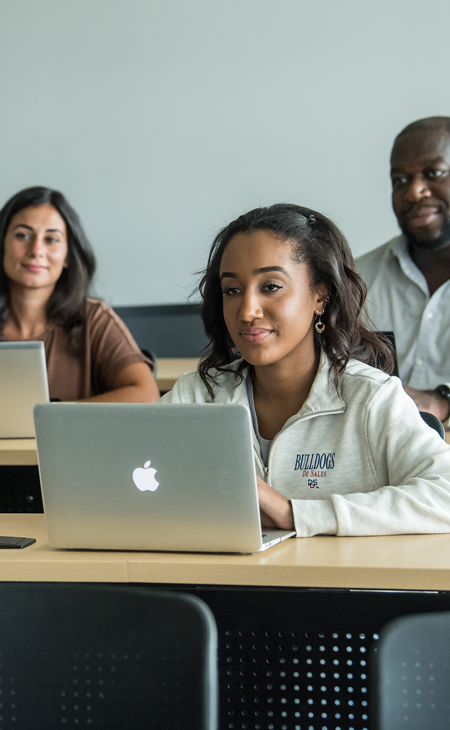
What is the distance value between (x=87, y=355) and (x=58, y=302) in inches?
8.7

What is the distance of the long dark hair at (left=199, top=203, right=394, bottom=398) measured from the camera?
1.51 meters

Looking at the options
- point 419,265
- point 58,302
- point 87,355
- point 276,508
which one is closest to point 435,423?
point 276,508

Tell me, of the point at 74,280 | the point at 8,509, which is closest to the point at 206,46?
the point at 74,280

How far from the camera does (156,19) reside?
361 cm

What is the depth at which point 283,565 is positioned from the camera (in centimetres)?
101

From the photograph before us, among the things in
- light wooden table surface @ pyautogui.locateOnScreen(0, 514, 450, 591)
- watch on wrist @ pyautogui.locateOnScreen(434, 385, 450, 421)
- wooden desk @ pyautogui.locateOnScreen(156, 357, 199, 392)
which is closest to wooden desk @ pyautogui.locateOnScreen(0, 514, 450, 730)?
light wooden table surface @ pyautogui.locateOnScreen(0, 514, 450, 591)

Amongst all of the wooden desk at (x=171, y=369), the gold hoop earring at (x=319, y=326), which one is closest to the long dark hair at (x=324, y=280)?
the gold hoop earring at (x=319, y=326)

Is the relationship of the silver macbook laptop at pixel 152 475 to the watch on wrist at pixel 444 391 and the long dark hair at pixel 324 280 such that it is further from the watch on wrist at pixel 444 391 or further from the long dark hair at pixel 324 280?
the watch on wrist at pixel 444 391

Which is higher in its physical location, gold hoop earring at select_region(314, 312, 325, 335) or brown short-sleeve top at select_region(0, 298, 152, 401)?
gold hoop earring at select_region(314, 312, 325, 335)

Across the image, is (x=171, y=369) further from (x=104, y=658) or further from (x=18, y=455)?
(x=104, y=658)

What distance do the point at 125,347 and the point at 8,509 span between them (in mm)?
801

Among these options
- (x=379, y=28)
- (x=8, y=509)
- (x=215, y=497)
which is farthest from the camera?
(x=379, y=28)

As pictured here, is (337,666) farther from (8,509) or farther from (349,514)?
(8,509)

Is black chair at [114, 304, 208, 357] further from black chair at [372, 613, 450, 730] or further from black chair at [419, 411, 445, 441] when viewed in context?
black chair at [372, 613, 450, 730]
